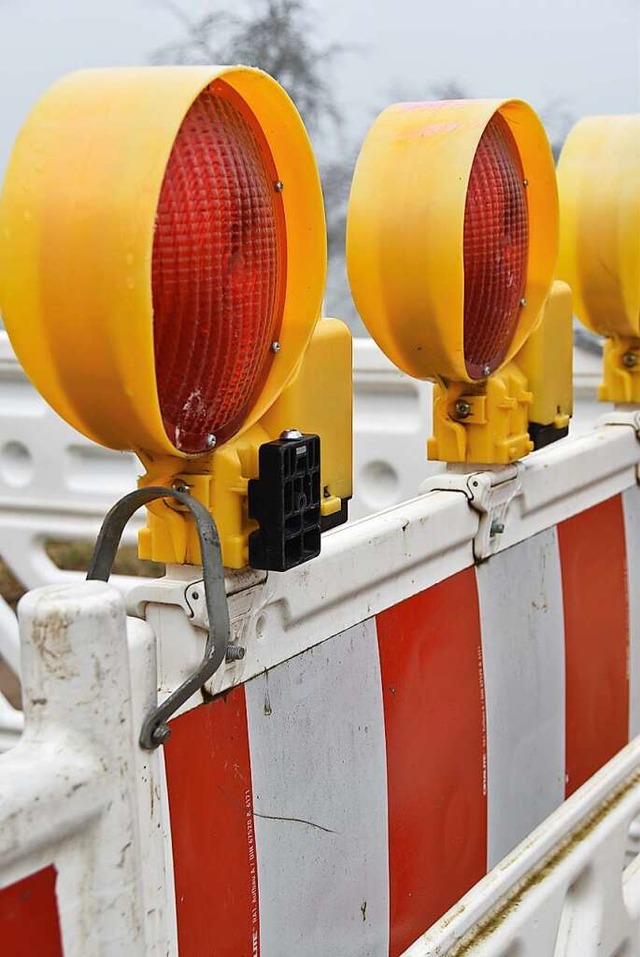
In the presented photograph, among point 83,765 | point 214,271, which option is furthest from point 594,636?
point 83,765

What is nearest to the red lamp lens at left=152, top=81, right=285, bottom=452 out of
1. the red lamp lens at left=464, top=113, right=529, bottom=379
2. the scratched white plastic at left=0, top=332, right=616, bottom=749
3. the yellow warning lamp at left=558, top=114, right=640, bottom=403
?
the red lamp lens at left=464, top=113, right=529, bottom=379

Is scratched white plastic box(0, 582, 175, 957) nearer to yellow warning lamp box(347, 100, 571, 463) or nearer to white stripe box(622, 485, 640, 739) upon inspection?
yellow warning lamp box(347, 100, 571, 463)

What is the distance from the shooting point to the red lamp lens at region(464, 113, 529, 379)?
6.29ft

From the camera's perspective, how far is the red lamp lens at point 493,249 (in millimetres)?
1916

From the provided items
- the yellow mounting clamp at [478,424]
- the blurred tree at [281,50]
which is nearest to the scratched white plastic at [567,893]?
the yellow mounting clamp at [478,424]

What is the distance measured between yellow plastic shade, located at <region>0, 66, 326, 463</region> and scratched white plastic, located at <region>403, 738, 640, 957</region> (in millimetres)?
710

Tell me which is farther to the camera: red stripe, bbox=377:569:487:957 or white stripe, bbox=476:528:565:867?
white stripe, bbox=476:528:565:867

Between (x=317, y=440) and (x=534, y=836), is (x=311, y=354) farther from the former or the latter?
(x=534, y=836)

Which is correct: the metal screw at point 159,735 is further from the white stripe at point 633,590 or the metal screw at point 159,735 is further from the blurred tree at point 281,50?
the blurred tree at point 281,50

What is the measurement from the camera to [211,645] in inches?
54.2

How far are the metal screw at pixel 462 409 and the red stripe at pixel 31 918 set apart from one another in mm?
1053

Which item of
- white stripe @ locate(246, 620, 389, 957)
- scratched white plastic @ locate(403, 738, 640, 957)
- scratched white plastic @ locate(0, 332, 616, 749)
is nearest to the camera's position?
white stripe @ locate(246, 620, 389, 957)

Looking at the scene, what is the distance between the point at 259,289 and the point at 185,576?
11.8 inches

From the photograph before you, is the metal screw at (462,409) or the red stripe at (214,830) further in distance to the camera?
the metal screw at (462,409)
